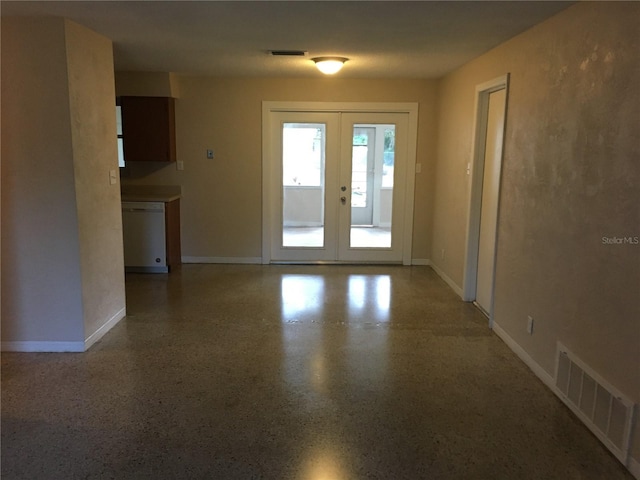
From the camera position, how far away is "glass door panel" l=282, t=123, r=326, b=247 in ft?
20.2

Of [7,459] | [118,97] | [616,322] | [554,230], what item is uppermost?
[118,97]

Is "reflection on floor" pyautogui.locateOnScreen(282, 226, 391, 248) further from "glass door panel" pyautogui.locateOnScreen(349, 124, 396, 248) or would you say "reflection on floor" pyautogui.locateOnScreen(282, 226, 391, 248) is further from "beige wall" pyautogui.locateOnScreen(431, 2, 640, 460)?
"beige wall" pyautogui.locateOnScreen(431, 2, 640, 460)

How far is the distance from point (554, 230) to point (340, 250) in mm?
3672

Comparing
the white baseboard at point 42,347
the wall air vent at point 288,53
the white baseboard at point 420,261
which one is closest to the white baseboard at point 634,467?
the white baseboard at point 42,347

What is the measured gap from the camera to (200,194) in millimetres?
6223

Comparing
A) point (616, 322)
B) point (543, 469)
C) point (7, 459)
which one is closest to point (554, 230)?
point (616, 322)

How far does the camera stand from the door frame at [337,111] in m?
6.02

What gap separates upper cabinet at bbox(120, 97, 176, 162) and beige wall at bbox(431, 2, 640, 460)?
12.0ft

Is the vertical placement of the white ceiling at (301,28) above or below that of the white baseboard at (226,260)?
above

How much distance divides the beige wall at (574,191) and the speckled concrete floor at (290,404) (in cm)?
42

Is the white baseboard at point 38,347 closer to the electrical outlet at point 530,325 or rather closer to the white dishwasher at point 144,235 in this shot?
the white dishwasher at point 144,235

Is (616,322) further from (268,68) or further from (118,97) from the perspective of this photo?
(118,97)

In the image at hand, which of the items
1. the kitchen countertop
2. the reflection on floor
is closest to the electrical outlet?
the reflection on floor

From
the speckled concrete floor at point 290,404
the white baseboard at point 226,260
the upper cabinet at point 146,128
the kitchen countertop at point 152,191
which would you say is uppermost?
the upper cabinet at point 146,128
